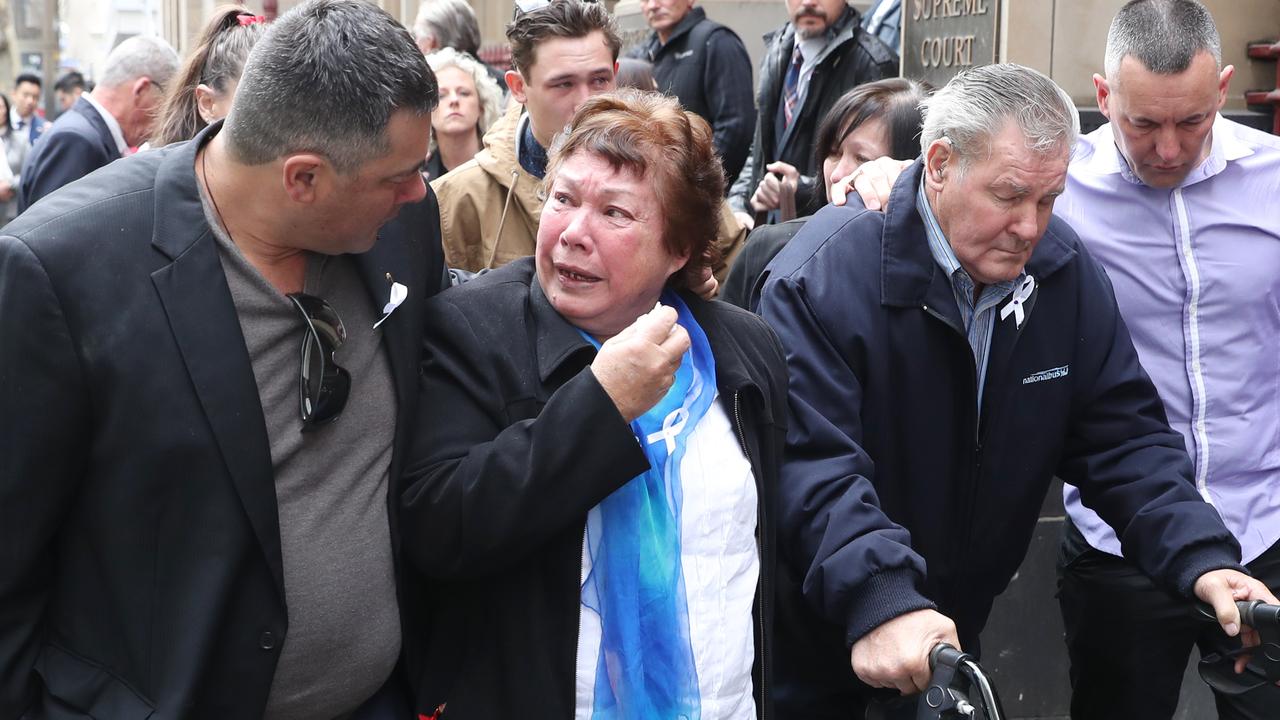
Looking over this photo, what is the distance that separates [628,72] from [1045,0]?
5.18 ft

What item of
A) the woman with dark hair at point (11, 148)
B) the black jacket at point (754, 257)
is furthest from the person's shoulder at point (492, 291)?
the woman with dark hair at point (11, 148)

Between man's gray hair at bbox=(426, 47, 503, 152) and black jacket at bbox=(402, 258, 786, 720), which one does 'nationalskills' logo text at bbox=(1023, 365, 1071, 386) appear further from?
man's gray hair at bbox=(426, 47, 503, 152)

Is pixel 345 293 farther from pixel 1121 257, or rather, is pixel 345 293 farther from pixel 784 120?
pixel 784 120

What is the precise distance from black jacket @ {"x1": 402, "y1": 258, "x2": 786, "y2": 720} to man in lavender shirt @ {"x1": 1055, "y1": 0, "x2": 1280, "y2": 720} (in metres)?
1.72

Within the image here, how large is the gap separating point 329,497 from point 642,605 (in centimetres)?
57

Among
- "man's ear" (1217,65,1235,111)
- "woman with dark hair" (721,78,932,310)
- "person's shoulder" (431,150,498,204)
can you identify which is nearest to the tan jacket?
"person's shoulder" (431,150,498,204)

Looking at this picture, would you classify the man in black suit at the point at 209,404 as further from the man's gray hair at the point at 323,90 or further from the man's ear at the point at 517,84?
the man's ear at the point at 517,84

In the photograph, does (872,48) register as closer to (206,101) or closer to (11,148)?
(206,101)

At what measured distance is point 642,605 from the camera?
2594 millimetres

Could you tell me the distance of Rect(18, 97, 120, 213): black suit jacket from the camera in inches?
243

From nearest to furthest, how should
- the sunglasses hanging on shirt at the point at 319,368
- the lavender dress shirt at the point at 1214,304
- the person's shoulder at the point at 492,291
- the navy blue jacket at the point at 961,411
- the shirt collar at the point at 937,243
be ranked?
the sunglasses hanging on shirt at the point at 319,368 < the person's shoulder at the point at 492,291 < the navy blue jacket at the point at 961,411 < the shirt collar at the point at 937,243 < the lavender dress shirt at the point at 1214,304

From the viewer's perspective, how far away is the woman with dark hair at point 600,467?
2496mm

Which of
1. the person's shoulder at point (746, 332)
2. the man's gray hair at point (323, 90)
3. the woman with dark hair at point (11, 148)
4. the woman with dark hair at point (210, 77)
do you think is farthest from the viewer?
the woman with dark hair at point (11, 148)

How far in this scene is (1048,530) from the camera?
5629 millimetres
